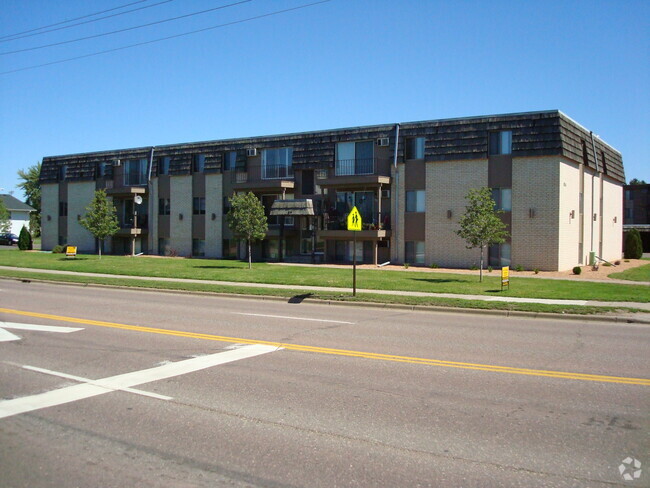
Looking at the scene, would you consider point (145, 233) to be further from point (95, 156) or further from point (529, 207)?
point (529, 207)

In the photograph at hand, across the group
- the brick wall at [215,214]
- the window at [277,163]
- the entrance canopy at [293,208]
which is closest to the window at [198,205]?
the brick wall at [215,214]

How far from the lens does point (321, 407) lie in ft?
21.2

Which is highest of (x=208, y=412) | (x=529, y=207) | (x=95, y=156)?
(x=95, y=156)

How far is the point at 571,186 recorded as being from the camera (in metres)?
30.3

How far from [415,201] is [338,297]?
1599 centimetres

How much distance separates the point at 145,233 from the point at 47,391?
3717cm

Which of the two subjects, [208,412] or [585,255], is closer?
[208,412]

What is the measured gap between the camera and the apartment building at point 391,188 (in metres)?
28.9

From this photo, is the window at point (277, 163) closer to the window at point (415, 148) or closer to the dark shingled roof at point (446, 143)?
the dark shingled roof at point (446, 143)

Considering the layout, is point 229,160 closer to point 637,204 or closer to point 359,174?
point 359,174

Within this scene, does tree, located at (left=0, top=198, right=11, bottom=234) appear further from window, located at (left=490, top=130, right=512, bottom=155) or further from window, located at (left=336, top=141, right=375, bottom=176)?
window, located at (left=490, top=130, right=512, bottom=155)

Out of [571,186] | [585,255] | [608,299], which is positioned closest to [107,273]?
[608,299]

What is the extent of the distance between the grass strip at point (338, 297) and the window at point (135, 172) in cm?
1932

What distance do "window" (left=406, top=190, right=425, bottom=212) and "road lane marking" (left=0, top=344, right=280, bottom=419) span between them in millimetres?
23449
